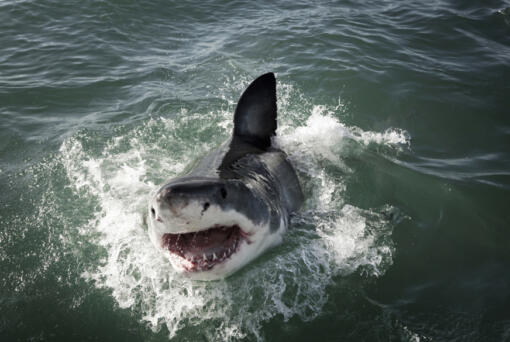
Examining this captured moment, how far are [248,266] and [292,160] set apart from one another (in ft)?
5.23

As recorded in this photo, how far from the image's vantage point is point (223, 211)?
7.91 ft

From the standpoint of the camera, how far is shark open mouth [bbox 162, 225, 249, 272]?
250 centimetres

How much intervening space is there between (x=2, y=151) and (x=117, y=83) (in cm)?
243

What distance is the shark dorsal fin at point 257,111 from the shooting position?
166 inches

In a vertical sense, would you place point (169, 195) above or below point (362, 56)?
above

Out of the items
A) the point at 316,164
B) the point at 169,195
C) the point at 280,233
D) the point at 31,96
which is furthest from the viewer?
the point at 31,96

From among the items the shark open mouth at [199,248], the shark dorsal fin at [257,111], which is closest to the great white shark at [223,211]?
the shark open mouth at [199,248]

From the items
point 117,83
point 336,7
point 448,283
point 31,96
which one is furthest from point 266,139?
point 336,7

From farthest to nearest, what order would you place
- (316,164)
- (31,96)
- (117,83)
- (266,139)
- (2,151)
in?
(117,83), (31,96), (2,151), (316,164), (266,139)

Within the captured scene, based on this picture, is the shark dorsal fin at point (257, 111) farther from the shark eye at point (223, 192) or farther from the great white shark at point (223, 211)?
the shark eye at point (223, 192)

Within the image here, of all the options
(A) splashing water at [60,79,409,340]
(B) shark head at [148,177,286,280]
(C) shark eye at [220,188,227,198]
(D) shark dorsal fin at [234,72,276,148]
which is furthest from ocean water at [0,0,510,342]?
(C) shark eye at [220,188,227,198]

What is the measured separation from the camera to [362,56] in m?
7.77

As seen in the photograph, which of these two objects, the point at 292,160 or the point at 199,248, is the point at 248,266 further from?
the point at 292,160

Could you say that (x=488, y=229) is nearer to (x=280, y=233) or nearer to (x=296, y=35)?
(x=280, y=233)
